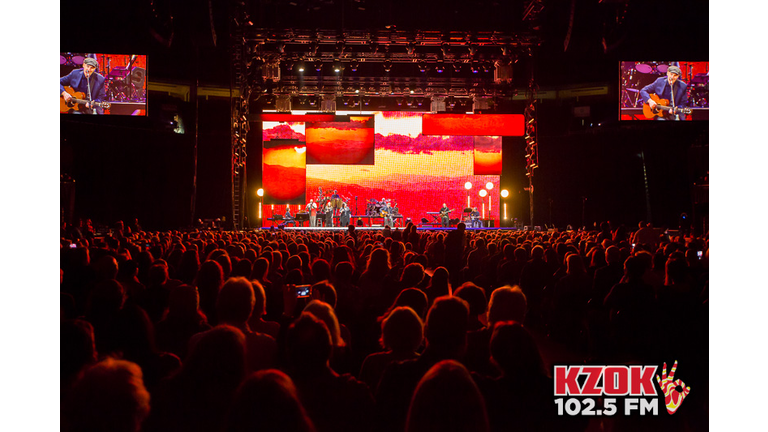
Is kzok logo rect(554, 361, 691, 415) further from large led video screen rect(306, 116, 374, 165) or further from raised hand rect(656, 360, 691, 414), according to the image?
large led video screen rect(306, 116, 374, 165)

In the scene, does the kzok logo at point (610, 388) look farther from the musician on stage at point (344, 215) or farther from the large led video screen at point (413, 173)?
the large led video screen at point (413, 173)

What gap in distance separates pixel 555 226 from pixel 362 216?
860 centimetres

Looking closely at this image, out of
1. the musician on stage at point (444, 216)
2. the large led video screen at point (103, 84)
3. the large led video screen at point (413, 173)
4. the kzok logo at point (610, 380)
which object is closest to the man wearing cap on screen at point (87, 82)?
the large led video screen at point (103, 84)

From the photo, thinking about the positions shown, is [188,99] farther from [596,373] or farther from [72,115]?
[596,373]

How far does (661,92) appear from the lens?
16.3 metres

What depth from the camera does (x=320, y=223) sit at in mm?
24000

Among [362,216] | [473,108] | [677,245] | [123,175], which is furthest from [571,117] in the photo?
[123,175]

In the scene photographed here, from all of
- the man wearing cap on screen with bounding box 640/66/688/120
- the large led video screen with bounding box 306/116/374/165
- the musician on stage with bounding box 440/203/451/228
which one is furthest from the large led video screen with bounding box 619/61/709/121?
the large led video screen with bounding box 306/116/374/165

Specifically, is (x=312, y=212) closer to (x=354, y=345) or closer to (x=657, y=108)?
(x=657, y=108)

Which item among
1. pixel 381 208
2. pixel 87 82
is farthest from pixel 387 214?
pixel 87 82

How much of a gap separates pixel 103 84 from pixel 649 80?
52.7 feet

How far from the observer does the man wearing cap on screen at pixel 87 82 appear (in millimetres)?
14599

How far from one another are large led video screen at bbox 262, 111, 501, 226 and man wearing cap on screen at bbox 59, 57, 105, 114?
9.99 metres

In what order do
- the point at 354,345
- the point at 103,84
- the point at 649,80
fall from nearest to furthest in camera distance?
the point at 354,345 → the point at 103,84 → the point at 649,80
